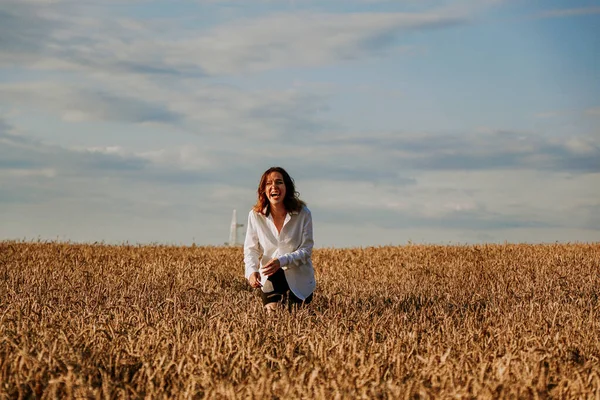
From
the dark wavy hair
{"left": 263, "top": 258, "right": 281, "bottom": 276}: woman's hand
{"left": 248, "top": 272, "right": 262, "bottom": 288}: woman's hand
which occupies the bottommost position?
{"left": 248, "top": 272, "right": 262, "bottom": 288}: woman's hand

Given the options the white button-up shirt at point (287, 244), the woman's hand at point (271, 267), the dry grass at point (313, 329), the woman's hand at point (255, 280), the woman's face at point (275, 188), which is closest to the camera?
the dry grass at point (313, 329)

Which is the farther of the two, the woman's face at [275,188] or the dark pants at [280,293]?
the dark pants at [280,293]

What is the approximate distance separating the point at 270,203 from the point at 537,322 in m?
2.84

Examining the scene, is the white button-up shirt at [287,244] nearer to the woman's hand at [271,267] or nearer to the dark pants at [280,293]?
the dark pants at [280,293]

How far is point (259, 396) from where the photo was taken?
362 cm

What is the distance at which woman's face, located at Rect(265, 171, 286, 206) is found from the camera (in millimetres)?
7785

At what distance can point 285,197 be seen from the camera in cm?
799

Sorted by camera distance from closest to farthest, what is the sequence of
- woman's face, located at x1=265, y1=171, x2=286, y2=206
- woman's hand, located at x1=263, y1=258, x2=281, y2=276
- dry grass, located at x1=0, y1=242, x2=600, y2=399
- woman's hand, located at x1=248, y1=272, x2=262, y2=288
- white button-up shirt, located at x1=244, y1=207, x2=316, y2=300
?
dry grass, located at x1=0, y1=242, x2=600, y2=399
woman's hand, located at x1=263, y1=258, x2=281, y2=276
woman's hand, located at x1=248, y1=272, x2=262, y2=288
woman's face, located at x1=265, y1=171, x2=286, y2=206
white button-up shirt, located at x1=244, y1=207, x2=316, y2=300

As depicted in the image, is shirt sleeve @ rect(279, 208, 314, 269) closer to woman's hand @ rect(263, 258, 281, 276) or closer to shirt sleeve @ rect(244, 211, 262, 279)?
woman's hand @ rect(263, 258, 281, 276)

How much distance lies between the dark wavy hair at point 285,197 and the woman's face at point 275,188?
6 centimetres

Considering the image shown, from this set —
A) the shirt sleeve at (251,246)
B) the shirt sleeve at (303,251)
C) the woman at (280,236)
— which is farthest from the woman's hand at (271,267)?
the shirt sleeve at (251,246)

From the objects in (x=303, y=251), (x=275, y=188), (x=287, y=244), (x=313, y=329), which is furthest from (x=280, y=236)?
(x=313, y=329)

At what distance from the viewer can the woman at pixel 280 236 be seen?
7859 mm

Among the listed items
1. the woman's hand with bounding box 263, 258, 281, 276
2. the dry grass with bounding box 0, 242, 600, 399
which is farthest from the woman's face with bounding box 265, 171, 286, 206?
the dry grass with bounding box 0, 242, 600, 399
